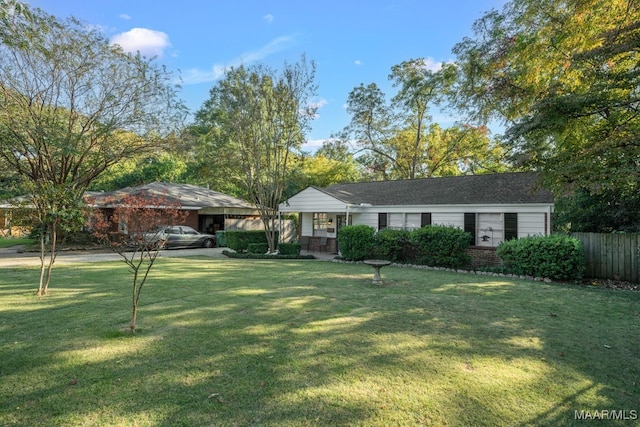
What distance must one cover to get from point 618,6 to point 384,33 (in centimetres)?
747

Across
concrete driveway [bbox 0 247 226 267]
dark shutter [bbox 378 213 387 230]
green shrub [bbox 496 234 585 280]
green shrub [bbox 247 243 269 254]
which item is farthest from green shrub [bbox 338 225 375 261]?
concrete driveway [bbox 0 247 226 267]

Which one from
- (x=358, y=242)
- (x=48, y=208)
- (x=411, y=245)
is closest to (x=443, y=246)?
(x=411, y=245)

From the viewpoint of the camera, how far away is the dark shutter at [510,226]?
42.0ft

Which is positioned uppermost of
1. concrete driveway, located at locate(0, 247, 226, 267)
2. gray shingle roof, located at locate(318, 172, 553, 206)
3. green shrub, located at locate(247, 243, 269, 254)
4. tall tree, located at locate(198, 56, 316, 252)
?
tall tree, located at locate(198, 56, 316, 252)

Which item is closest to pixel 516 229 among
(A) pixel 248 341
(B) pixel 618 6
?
(B) pixel 618 6

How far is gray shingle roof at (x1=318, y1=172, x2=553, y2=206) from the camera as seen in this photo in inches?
522

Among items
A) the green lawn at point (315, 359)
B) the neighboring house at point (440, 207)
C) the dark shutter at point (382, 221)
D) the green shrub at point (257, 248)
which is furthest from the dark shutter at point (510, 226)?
the green shrub at point (257, 248)

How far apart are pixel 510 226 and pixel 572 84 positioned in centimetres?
526

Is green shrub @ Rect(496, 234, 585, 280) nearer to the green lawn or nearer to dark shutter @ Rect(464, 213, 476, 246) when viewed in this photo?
the green lawn

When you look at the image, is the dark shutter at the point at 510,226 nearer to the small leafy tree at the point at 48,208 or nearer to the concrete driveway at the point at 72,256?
the concrete driveway at the point at 72,256

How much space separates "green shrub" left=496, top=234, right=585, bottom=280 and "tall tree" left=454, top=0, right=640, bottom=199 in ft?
5.44

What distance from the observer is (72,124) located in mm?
9125

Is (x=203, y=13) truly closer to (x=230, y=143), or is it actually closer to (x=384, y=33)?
(x=384, y=33)

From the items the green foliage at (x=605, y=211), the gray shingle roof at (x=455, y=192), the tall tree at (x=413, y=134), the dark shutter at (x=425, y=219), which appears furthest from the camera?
the tall tree at (x=413, y=134)
